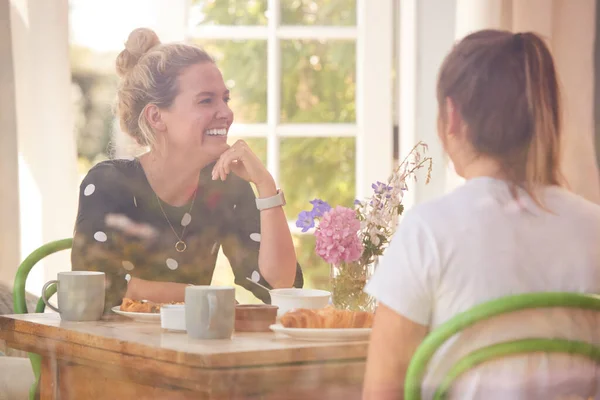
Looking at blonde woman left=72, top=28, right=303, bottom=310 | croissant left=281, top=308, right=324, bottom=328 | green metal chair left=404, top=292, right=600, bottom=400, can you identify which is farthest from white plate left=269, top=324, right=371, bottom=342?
blonde woman left=72, top=28, right=303, bottom=310

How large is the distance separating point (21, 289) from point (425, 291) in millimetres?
775

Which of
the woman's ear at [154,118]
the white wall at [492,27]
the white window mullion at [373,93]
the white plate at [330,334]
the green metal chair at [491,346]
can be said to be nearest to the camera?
the green metal chair at [491,346]

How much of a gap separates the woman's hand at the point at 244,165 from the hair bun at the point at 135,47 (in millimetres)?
212

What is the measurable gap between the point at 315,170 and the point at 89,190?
0.37 m

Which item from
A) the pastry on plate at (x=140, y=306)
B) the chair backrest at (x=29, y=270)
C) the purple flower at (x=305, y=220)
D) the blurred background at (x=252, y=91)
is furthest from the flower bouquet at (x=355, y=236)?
the chair backrest at (x=29, y=270)

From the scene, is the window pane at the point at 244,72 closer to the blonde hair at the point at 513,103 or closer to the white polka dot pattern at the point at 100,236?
the white polka dot pattern at the point at 100,236

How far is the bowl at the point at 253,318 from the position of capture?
0.98 metres

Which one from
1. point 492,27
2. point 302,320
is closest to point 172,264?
point 302,320

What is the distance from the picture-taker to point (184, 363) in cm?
81

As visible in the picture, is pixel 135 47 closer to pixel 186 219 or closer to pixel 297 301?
pixel 186 219

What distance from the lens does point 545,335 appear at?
798 mm

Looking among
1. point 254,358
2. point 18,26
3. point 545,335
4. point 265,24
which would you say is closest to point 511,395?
point 545,335

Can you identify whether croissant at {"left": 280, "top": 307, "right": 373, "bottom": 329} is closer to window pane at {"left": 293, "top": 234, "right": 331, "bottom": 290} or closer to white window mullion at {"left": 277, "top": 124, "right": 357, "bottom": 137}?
window pane at {"left": 293, "top": 234, "right": 331, "bottom": 290}

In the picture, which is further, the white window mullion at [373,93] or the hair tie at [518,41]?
the white window mullion at [373,93]
